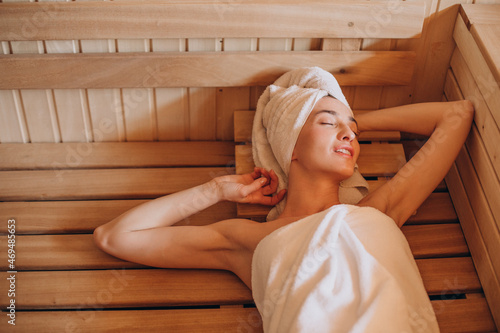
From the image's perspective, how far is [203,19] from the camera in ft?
6.73

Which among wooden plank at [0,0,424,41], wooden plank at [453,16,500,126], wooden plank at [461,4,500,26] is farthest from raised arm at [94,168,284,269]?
wooden plank at [461,4,500,26]

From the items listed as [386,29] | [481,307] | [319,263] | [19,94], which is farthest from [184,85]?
[481,307]

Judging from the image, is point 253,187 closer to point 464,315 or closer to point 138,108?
point 138,108

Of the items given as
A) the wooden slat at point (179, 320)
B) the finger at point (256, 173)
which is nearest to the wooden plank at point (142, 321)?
the wooden slat at point (179, 320)

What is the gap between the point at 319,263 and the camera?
60.8 inches

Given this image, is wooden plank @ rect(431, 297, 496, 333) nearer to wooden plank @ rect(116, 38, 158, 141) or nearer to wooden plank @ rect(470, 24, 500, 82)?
wooden plank @ rect(470, 24, 500, 82)

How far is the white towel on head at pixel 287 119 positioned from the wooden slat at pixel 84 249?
273mm

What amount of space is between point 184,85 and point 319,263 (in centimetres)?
100

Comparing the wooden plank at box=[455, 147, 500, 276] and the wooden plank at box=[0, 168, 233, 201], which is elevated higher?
the wooden plank at box=[455, 147, 500, 276]

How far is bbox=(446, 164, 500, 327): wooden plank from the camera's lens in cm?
174

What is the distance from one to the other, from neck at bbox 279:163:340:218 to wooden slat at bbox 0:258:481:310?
0.31 m

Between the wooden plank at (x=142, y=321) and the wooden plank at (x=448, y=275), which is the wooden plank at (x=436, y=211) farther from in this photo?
the wooden plank at (x=142, y=321)

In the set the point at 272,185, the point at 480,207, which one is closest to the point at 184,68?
the point at 272,185

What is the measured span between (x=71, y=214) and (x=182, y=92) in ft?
2.17
